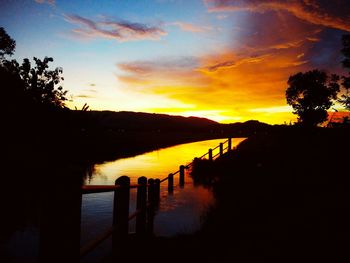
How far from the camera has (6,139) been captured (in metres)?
13.7

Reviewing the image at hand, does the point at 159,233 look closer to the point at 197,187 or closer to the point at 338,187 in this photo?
the point at 338,187

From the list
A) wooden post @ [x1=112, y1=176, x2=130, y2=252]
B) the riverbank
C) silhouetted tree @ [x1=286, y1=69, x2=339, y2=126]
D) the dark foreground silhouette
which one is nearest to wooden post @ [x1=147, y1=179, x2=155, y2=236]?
the dark foreground silhouette

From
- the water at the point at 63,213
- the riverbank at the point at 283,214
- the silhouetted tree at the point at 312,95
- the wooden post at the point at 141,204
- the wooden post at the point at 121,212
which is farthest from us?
the silhouetted tree at the point at 312,95

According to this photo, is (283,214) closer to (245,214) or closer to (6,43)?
(245,214)

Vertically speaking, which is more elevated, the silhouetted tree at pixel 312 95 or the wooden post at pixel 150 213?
the silhouetted tree at pixel 312 95

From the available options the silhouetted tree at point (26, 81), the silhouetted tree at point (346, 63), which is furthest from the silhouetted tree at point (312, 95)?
the silhouetted tree at point (26, 81)

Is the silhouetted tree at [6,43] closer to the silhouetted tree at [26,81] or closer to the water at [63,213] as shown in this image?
the silhouetted tree at [26,81]

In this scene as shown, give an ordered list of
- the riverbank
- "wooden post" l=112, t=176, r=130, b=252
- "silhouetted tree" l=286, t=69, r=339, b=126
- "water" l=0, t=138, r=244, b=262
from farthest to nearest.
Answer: "silhouetted tree" l=286, t=69, r=339, b=126 < the riverbank < "wooden post" l=112, t=176, r=130, b=252 < "water" l=0, t=138, r=244, b=262

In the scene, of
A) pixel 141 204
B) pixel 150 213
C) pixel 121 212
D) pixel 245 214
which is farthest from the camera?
pixel 245 214

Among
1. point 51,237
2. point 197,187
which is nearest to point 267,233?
point 51,237

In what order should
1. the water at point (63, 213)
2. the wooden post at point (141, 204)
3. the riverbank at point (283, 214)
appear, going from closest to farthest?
1. the water at point (63, 213)
2. the riverbank at point (283, 214)
3. the wooden post at point (141, 204)

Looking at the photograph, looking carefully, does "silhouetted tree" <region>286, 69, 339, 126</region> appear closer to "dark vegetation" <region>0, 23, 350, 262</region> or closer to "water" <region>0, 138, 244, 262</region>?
"dark vegetation" <region>0, 23, 350, 262</region>

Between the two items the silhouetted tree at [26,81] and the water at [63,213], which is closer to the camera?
the water at [63,213]

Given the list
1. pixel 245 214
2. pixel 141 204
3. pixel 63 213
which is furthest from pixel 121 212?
pixel 245 214
